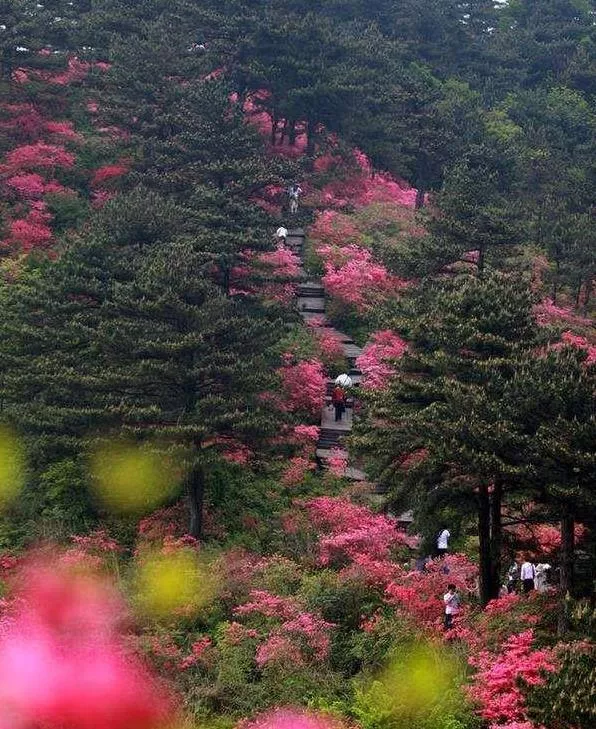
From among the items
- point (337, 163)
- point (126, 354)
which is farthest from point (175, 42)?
point (126, 354)

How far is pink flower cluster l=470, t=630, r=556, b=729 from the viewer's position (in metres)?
12.0

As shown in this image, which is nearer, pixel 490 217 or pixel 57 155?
pixel 490 217

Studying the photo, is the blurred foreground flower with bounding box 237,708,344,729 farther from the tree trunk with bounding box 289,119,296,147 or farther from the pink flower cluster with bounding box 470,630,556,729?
the tree trunk with bounding box 289,119,296,147

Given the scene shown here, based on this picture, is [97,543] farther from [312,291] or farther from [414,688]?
[312,291]

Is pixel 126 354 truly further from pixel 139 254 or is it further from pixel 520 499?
pixel 520 499

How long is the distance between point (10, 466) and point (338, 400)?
37.6 feet

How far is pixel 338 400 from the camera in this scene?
1110 inches

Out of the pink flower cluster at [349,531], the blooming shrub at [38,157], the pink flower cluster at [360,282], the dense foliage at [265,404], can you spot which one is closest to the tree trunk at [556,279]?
the dense foliage at [265,404]

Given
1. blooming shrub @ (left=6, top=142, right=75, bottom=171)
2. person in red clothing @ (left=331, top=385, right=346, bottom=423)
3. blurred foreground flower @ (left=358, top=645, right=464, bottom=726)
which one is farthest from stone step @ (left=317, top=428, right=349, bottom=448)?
blooming shrub @ (left=6, top=142, right=75, bottom=171)

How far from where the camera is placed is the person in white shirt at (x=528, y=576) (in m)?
17.1

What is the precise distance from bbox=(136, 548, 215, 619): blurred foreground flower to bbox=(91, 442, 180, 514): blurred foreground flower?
2.33 meters

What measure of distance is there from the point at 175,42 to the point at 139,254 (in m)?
19.0

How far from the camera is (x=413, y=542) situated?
22.9 meters

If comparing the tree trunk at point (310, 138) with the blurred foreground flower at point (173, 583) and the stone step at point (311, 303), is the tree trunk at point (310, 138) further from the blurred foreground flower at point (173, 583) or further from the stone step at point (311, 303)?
the blurred foreground flower at point (173, 583)
